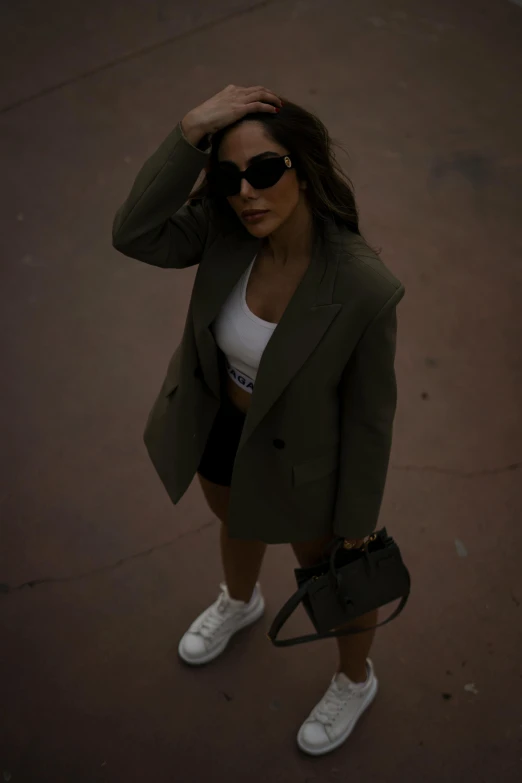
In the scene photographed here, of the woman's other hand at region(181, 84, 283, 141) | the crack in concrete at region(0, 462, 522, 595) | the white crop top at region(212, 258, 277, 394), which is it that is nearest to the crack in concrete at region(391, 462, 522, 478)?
the crack in concrete at region(0, 462, 522, 595)

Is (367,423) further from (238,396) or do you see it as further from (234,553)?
(234,553)

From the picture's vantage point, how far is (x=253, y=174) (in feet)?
5.53

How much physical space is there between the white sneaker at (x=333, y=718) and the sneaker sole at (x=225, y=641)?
338 millimetres

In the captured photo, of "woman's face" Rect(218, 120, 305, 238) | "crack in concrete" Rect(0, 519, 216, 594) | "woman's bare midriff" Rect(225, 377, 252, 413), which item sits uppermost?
"woman's face" Rect(218, 120, 305, 238)

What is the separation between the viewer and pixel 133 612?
8.97 ft

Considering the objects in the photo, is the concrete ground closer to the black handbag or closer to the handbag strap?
the handbag strap

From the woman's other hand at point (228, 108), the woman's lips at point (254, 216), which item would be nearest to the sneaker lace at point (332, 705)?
the woman's lips at point (254, 216)

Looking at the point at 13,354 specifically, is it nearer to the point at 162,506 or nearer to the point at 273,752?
the point at 162,506

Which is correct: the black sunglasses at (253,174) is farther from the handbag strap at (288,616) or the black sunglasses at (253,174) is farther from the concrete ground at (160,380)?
the concrete ground at (160,380)

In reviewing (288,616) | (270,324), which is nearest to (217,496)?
(288,616)

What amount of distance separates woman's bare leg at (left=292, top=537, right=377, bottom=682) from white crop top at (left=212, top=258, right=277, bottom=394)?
0.49 meters

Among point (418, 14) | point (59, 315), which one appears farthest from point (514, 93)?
point (59, 315)

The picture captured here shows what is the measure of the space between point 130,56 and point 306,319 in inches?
123

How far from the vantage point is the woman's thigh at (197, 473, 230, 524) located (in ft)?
7.45
